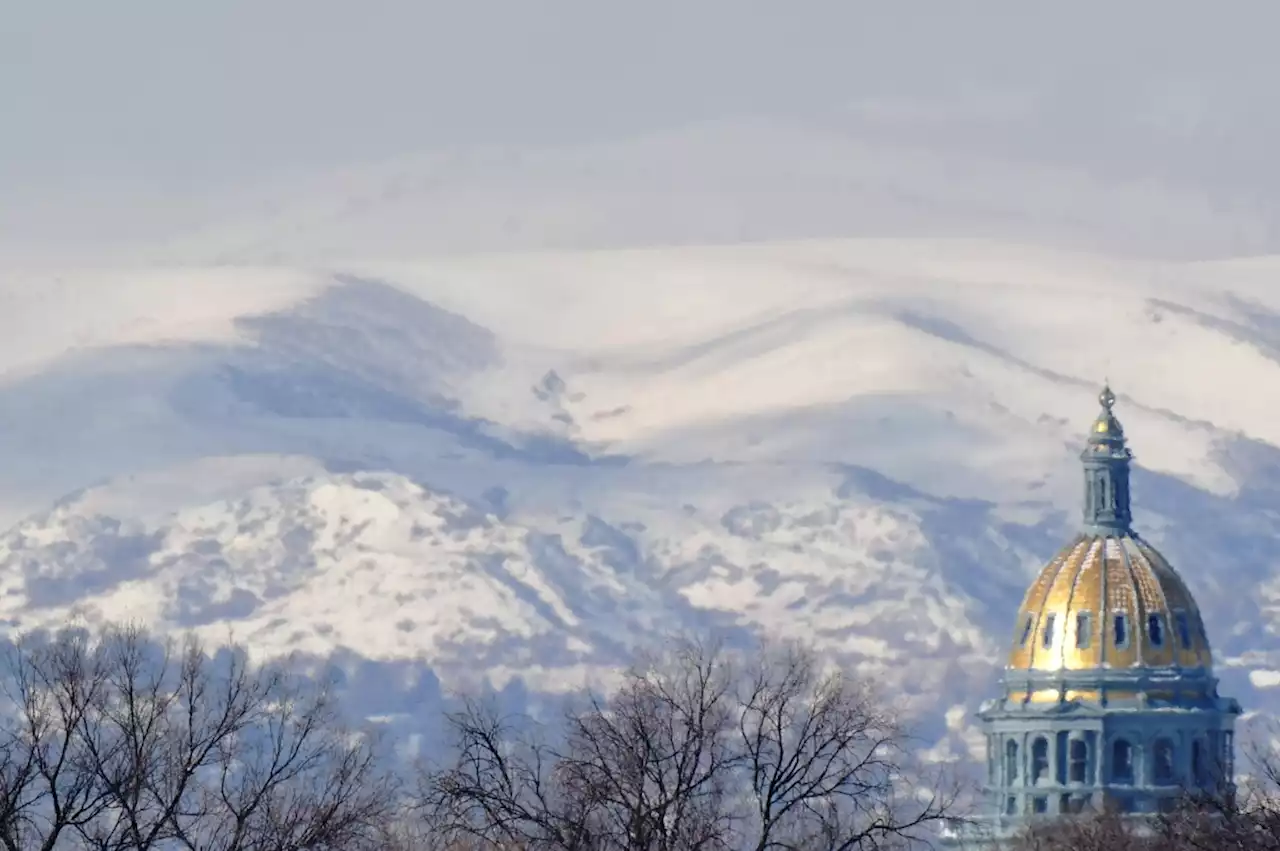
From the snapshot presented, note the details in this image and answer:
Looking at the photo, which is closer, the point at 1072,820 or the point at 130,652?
the point at 130,652

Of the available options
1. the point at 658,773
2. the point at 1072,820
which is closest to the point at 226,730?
the point at 658,773

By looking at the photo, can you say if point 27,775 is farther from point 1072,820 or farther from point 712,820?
point 1072,820

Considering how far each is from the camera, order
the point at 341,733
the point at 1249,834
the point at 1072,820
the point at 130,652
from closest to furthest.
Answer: the point at 130,652 → the point at 1249,834 → the point at 341,733 → the point at 1072,820

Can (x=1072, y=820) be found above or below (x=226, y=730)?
above

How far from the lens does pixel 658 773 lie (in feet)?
266

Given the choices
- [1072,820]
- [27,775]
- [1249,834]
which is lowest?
[27,775]

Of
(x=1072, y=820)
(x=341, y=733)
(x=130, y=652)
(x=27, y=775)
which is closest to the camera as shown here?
(x=27, y=775)

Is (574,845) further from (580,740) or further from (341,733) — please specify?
(341,733)

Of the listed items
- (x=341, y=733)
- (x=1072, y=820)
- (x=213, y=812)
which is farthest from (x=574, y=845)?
(x=1072, y=820)

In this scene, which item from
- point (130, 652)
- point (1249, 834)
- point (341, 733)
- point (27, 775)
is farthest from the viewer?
point (341, 733)

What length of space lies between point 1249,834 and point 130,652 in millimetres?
24927

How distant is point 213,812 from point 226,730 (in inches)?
79.7

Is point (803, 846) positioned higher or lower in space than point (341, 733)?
lower

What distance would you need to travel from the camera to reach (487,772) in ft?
268
